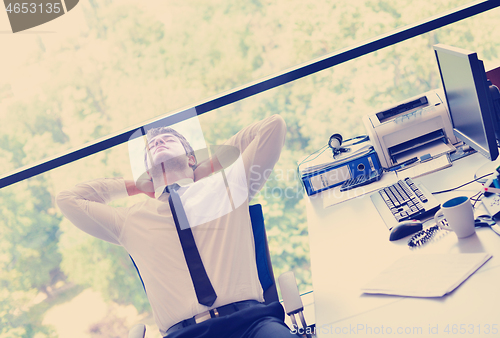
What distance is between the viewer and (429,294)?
0.87 m

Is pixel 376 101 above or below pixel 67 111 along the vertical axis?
below

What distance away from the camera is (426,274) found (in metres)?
0.94

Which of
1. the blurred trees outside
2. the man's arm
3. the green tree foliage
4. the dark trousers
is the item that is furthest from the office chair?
the green tree foliage

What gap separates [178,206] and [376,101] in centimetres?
203

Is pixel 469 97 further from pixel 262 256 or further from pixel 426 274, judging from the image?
pixel 262 256

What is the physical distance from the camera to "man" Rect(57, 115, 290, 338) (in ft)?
4.79

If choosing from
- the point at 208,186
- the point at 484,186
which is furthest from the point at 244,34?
the point at 484,186

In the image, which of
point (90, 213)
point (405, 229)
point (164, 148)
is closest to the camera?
point (405, 229)

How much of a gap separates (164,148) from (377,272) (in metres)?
1.15

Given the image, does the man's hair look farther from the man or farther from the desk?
the desk

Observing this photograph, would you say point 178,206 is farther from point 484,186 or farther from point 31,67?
point 31,67

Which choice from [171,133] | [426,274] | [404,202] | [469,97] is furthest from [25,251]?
[469,97]

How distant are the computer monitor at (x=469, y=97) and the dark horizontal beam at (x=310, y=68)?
560mm

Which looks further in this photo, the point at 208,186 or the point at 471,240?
the point at 208,186
